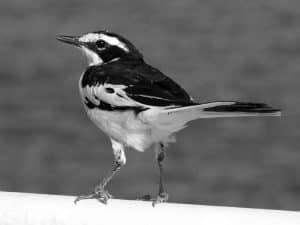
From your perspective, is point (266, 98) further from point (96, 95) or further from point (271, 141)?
point (96, 95)

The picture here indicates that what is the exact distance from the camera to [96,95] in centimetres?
472

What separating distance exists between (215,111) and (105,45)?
79 cm

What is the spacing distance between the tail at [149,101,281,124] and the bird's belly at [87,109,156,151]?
81 mm

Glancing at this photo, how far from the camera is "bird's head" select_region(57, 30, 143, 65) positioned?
496 centimetres

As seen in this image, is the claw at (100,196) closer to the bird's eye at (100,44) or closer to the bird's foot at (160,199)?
the bird's foot at (160,199)

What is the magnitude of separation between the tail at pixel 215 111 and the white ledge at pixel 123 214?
0.34m

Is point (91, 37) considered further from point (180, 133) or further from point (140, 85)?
point (180, 133)

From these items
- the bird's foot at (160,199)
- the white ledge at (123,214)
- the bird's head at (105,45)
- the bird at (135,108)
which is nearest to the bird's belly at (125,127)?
the bird at (135,108)

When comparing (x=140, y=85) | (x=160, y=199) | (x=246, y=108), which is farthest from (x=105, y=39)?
(x=246, y=108)

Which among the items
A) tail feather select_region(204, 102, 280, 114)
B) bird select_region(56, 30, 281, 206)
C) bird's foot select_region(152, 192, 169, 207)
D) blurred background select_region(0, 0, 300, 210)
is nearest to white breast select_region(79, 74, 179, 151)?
bird select_region(56, 30, 281, 206)

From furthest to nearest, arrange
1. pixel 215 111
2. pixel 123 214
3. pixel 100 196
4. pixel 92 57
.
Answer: pixel 92 57, pixel 100 196, pixel 215 111, pixel 123 214

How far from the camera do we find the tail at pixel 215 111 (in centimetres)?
421

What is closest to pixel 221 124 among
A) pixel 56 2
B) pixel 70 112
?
pixel 70 112

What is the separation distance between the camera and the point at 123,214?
4098mm
